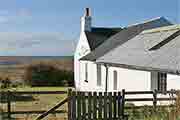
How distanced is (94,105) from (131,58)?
296 inches

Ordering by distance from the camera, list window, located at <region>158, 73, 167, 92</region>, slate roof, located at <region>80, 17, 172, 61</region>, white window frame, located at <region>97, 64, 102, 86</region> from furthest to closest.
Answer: slate roof, located at <region>80, 17, 172, 61</region> → white window frame, located at <region>97, 64, 102, 86</region> → window, located at <region>158, 73, 167, 92</region>

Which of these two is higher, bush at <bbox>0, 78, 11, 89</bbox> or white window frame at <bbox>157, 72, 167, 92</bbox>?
white window frame at <bbox>157, 72, 167, 92</bbox>

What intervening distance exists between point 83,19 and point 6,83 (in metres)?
8.77

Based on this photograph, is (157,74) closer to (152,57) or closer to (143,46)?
(152,57)

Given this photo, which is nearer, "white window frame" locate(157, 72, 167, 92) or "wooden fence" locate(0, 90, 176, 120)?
"wooden fence" locate(0, 90, 176, 120)

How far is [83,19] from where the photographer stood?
30.4m

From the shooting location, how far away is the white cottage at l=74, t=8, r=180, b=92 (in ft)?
48.1

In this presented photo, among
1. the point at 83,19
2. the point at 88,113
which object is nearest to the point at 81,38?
the point at 83,19

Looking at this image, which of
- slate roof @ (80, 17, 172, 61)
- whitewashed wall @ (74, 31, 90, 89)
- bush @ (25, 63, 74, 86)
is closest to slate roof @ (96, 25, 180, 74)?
slate roof @ (80, 17, 172, 61)

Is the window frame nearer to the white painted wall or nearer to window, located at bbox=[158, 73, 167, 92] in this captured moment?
the white painted wall

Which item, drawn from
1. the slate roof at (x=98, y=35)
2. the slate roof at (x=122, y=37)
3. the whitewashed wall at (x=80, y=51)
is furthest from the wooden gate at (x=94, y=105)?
the whitewashed wall at (x=80, y=51)

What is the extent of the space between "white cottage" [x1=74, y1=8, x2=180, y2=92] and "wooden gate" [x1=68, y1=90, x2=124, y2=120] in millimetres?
2727

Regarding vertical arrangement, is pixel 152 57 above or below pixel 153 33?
below

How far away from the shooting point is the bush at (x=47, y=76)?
110 feet
